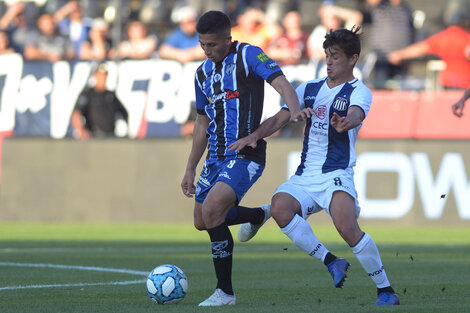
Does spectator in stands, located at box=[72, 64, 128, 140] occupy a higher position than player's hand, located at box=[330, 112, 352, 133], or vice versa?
player's hand, located at box=[330, 112, 352, 133]

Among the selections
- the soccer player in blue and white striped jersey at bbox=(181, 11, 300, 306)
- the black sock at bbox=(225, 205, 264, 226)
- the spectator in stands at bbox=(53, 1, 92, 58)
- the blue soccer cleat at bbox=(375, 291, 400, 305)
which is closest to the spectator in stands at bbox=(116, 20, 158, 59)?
the spectator in stands at bbox=(53, 1, 92, 58)

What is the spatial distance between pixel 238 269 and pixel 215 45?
3.11m

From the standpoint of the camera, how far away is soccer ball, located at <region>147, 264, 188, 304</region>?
6.82m

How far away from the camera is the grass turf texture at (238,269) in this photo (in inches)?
269

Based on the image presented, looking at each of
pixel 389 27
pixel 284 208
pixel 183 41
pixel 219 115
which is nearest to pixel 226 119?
pixel 219 115

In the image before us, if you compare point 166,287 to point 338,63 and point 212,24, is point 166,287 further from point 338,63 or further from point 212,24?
point 338,63

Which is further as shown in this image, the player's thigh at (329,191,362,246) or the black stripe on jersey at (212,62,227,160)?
the black stripe on jersey at (212,62,227,160)

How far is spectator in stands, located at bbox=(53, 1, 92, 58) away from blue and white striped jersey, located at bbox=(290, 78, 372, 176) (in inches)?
495

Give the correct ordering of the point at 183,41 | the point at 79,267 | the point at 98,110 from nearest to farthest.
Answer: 1. the point at 79,267
2. the point at 98,110
3. the point at 183,41

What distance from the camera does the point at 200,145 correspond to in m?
7.57

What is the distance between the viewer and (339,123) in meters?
6.51

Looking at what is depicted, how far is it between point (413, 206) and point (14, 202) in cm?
632

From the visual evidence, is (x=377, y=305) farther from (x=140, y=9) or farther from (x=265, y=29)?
(x=140, y=9)

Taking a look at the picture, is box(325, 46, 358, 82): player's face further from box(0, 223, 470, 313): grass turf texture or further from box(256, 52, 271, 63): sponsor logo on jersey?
box(0, 223, 470, 313): grass turf texture
